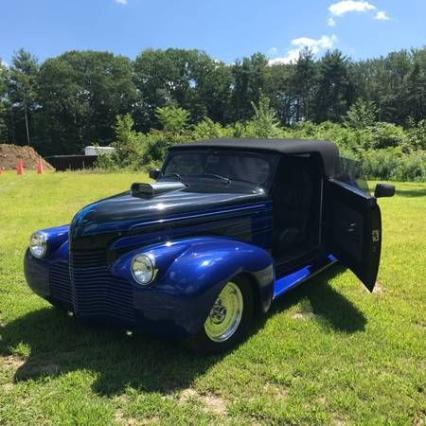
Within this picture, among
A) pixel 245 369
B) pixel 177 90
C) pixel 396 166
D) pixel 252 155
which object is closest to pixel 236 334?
pixel 245 369

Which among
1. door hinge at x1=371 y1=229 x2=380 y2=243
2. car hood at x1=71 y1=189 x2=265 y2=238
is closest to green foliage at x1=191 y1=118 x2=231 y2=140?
door hinge at x1=371 y1=229 x2=380 y2=243

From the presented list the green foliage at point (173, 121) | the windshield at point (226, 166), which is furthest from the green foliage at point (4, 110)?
the windshield at point (226, 166)

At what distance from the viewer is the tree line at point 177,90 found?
62.3 meters

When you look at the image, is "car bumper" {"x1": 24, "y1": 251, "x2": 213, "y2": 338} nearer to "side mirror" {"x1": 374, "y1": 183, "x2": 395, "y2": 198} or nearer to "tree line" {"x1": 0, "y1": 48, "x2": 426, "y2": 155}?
"side mirror" {"x1": 374, "y1": 183, "x2": 395, "y2": 198}

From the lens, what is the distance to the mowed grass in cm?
296

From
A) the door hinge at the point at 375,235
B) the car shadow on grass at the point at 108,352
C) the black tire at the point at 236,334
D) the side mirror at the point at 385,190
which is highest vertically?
the side mirror at the point at 385,190

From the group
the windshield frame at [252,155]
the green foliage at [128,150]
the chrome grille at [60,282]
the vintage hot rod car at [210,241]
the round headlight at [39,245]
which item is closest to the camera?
the vintage hot rod car at [210,241]

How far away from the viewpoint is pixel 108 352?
12.3 feet

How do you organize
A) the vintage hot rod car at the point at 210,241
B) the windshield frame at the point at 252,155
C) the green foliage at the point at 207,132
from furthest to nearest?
the green foliage at the point at 207,132 < the windshield frame at the point at 252,155 < the vintage hot rod car at the point at 210,241

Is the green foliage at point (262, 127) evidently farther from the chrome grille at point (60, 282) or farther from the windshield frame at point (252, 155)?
the chrome grille at point (60, 282)

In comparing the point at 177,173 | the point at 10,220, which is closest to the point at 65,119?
the point at 10,220

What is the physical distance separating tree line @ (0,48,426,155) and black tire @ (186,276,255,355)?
2231 inches

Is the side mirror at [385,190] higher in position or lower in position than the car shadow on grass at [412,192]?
higher

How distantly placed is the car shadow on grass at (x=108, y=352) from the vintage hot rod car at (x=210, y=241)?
0.94 ft
